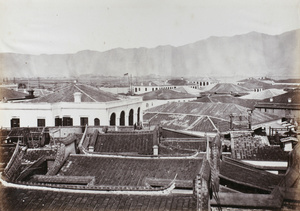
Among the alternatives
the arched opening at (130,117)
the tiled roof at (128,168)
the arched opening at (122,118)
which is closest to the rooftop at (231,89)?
the arched opening at (130,117)

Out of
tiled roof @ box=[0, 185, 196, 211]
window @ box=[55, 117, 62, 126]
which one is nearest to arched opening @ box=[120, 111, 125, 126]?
window @ box=[55, 117, 62, 126]

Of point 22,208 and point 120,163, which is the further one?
point 120,163

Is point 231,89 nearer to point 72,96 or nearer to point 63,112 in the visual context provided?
point 72,96

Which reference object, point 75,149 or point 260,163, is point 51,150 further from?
point 260,163

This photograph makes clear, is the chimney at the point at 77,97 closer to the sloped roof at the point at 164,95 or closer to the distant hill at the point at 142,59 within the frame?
the distant hill at the point at 142,59

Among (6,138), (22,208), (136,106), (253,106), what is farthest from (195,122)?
(22,208)
